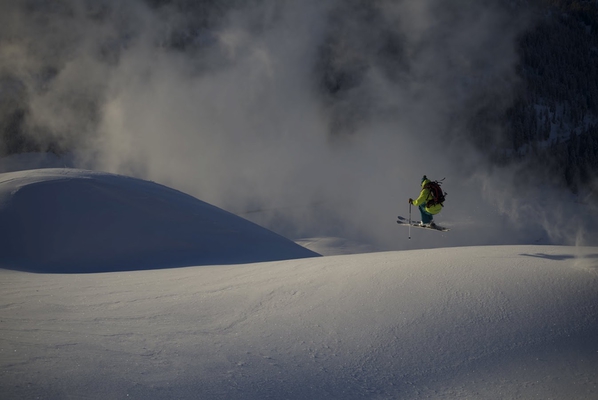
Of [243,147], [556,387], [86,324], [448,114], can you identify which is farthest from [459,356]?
[448,114]

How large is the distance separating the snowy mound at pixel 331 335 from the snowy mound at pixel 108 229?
4.08m

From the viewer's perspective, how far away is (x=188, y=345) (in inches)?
203

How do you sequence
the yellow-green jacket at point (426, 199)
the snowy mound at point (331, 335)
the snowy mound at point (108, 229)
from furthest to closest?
the snowy mound at point (108, 229), the yellow-green jacket at point (426, 199), the snowy mound at point (331, 335)

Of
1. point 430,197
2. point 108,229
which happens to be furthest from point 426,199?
point 108,229

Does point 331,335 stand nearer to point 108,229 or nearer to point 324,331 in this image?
point 324,331

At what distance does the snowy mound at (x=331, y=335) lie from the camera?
4.48 m

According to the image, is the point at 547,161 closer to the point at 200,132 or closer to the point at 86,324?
the point at 200,132

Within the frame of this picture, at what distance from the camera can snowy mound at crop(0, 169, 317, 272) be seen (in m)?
11.2

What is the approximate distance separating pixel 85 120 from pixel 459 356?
169ft

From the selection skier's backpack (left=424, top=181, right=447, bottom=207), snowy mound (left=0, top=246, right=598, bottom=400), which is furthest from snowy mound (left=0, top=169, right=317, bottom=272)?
skier's backpack (left=424, top=181, right=447, bottom=207)

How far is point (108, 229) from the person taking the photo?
12.3 metres

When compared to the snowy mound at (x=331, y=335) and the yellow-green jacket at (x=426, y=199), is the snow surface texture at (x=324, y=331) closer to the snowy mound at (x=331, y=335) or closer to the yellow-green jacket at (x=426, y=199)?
the snowy mound at (x=331, y=335)

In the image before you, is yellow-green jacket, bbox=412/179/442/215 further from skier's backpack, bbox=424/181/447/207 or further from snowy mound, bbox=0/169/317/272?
snowy mound, bbox=0/169/317/272

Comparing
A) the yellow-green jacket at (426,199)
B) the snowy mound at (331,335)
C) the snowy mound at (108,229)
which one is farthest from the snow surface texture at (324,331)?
the snowy mound at (108,229)
